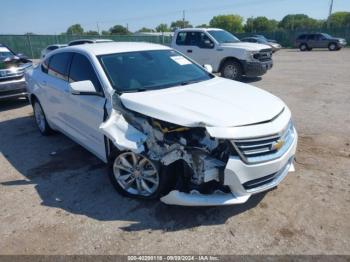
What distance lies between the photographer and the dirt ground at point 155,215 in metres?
2.94

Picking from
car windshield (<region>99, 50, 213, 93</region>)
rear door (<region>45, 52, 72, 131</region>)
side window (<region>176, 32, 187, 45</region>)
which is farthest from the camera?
side window (<region>176, 32, 187, 45</region>)

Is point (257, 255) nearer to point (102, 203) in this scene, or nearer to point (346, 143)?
point (102, 203)

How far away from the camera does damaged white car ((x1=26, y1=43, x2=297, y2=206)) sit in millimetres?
2986

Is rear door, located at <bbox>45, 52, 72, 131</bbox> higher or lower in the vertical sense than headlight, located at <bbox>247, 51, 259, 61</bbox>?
higher

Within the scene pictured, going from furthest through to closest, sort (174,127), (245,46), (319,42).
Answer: (319,42), (245,46), (174,127)

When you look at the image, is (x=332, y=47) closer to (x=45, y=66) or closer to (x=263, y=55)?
(x=263, y=55)

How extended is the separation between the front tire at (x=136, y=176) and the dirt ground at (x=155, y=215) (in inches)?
5.4

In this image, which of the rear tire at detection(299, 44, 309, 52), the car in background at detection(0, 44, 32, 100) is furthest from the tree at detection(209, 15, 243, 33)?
the car in background at detection(0, 44, 32, 100)

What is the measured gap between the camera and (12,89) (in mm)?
8023

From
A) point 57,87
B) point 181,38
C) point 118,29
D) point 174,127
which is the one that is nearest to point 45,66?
point 57,87

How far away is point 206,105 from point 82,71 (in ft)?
6.40

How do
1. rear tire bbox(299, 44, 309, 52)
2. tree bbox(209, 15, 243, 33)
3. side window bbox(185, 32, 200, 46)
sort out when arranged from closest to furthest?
side window bbox(185, 32, 200, 46) → rear tire bbox(299, 44, 309, 52) → tree bbox(209, 15, 243, 33)

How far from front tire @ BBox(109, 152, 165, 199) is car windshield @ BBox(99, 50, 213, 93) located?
839mm

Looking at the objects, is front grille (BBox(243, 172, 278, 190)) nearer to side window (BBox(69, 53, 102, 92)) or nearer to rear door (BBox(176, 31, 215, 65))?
side window (BBox(69, 53, 102, 92))
